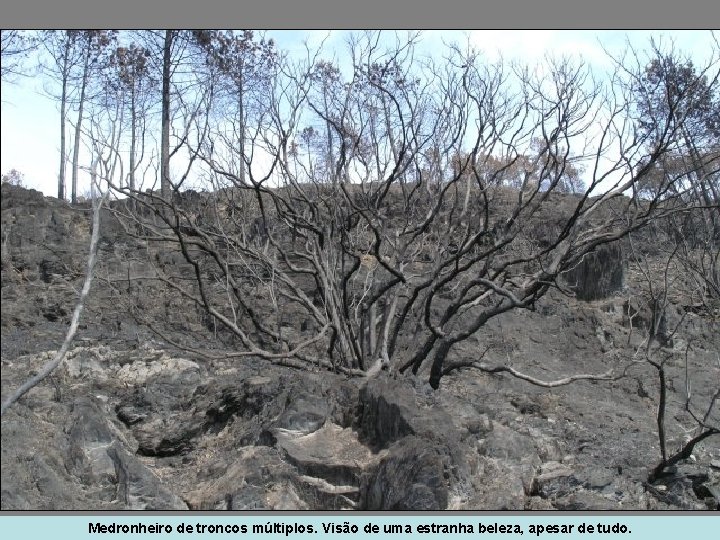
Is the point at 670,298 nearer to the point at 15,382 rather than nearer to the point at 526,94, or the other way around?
the point at 526,94

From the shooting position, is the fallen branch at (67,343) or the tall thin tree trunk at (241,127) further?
the tall thin tree trunk at (241,127)

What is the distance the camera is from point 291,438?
6910mm

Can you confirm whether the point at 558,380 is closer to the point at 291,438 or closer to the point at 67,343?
the point at 291,438

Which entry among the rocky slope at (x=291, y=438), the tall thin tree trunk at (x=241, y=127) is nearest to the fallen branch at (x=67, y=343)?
the rocky slope at (x=291, y=438)

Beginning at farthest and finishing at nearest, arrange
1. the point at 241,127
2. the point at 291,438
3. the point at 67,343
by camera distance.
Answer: the point at 241,127 < the point at 291,438 < the point at 67,343

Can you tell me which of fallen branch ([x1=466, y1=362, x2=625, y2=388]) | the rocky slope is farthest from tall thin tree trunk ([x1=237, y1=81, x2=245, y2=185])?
fallen branch ([x1=466, y1=362, x2=625, y2=388])

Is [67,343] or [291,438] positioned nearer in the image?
[67,343]

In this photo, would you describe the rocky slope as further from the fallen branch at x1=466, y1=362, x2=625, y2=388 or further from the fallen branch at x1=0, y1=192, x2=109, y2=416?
the fallen branch at x1=0, y1=192, x2=109, y2=416

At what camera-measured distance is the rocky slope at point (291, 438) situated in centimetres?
609

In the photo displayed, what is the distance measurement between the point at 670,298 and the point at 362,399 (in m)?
11.2

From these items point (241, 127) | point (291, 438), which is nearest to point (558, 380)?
point (291, 438)

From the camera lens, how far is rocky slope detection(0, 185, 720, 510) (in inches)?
240

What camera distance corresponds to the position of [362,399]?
24.2 feet

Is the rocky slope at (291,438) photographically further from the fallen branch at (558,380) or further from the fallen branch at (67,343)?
the fallen branch at (67,343)
